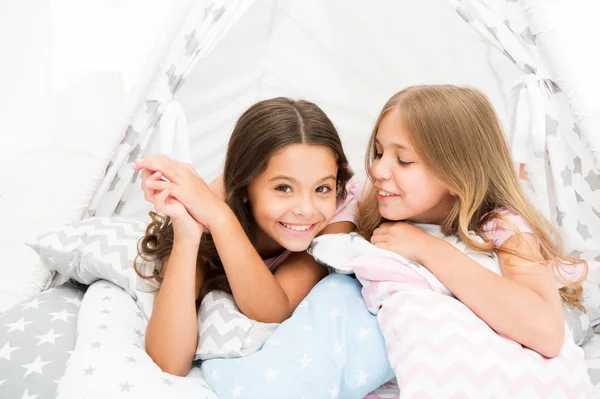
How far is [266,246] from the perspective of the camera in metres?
1.69

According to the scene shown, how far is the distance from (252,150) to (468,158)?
0.48m

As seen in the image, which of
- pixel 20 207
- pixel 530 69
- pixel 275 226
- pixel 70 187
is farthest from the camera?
pixel 70 187

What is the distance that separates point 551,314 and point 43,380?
1.01 m

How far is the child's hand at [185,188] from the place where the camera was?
132 centimetres

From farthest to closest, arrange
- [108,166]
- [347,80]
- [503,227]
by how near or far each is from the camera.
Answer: [347,80] → [108,166] → [503,227]

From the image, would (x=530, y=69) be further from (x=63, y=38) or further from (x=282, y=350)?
(x=63, y=38)

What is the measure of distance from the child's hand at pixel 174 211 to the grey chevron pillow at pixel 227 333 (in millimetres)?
168

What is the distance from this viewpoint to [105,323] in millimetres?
1377

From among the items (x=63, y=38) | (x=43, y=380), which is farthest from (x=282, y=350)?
(x=63, y=38)

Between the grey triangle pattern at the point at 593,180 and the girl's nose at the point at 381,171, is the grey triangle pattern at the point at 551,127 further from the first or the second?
the girl's nose at the point at 381,171

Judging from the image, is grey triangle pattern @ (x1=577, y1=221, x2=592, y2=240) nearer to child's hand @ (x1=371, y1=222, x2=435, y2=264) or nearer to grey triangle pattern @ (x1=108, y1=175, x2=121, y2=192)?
child's hand @ (x1=371, y1=222, x2=435, y2=264)

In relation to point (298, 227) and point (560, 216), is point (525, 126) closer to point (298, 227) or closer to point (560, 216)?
point (560, 216)

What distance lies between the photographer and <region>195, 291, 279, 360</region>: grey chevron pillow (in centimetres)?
130

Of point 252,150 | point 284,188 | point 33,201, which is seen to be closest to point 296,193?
point 284,188
